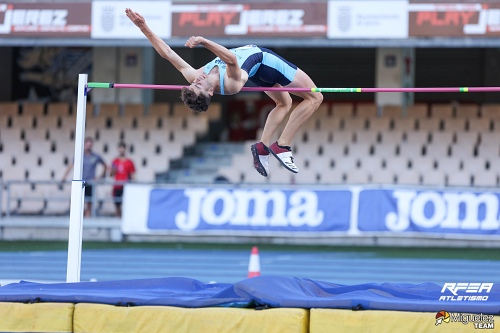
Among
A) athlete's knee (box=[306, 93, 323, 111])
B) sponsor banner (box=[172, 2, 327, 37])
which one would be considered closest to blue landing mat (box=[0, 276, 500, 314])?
athlete's knee (box=[306, 93, 323, 111])

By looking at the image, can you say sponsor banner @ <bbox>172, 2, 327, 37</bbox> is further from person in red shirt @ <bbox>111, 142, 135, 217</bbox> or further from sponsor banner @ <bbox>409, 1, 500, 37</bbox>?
person in red shirt @ <bbox>111, 142, 135, 217</bbox>

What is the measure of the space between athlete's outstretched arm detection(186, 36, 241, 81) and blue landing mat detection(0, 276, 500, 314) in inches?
60.0

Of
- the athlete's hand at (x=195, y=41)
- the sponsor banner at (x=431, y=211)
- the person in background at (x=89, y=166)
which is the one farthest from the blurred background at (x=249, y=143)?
the athlete's hand at (x=195, y=41)

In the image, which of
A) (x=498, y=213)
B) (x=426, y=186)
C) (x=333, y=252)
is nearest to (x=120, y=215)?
(x=333, y=252)

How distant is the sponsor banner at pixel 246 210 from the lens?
1370cm

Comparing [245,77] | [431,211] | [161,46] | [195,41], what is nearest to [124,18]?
[431,211]

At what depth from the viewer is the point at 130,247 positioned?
14188 mm

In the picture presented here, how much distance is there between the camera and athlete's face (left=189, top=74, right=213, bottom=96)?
694 cm

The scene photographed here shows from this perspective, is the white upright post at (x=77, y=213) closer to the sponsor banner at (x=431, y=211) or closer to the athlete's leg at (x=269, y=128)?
the athlete's leg at (x=269, y=128)

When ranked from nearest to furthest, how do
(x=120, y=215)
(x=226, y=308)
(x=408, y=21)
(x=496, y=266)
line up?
(x=226, y=308) < (x=496, y=266) < (x=408, y=21) < (x=120, y=215)

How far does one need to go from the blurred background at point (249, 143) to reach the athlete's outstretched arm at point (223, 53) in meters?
4.78

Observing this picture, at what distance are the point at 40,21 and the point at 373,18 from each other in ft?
17.0

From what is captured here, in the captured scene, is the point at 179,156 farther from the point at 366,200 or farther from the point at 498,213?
the point at 498,213

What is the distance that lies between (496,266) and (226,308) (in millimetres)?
6909
